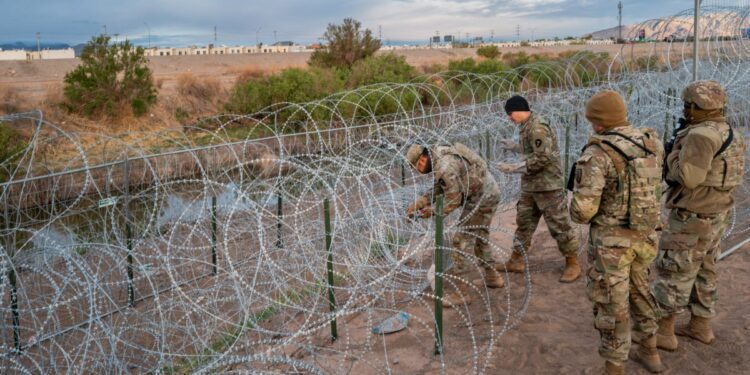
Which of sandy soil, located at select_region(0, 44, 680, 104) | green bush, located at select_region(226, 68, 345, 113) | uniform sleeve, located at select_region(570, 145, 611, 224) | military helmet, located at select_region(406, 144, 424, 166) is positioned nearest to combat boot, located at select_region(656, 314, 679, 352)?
uniform sleeve, located at select_region(570, 145, 611, 224)

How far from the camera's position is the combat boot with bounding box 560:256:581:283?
573cm

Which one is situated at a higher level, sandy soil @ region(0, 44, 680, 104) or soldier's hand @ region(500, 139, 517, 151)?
sandy soil @ region(0, 44, 680, 104)

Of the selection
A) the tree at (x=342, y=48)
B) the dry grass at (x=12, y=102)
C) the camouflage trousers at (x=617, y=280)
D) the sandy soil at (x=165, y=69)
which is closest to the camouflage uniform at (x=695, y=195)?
the camouflage trousers at (x=617, y=280)

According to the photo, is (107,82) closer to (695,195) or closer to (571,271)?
(571,271)

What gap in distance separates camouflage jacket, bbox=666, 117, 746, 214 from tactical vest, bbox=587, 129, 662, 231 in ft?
1.36

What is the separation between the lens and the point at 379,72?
23094 millimetres

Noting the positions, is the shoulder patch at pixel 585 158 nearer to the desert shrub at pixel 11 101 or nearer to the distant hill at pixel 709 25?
the distant hill at pixel 709 25

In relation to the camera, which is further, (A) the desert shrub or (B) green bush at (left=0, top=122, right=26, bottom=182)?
(A) the desert shrub

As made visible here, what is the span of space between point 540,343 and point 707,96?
204 centimetres

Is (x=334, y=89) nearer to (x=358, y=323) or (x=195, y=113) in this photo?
(x=195, y=113)

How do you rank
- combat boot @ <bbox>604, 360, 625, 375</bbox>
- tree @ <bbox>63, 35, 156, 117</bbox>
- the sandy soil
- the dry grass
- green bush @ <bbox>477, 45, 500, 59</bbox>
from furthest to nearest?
1. green bush @ <bbox>477, 45, 500, 59</bbox>
2. the sandy soil
3. the dry grass
4. tree @ <bbox>63, 35, 156, 117</bbox>
5. combat boot @ <bbox>604, 360, 625, 375</bbox>

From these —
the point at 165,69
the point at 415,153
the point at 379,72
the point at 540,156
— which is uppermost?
the point at 165,69

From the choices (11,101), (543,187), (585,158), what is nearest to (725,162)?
(585,158)

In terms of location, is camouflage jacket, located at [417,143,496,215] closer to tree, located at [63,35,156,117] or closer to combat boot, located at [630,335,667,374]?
combat boot, located at [630,335,667,374]
